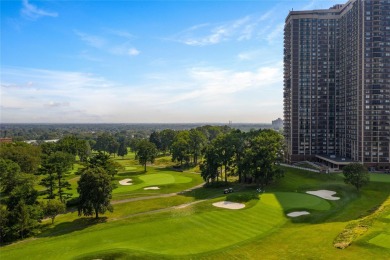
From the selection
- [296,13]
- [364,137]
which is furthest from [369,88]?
[296,13]

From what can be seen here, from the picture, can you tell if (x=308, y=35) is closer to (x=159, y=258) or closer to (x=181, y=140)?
(x=181, y=140)

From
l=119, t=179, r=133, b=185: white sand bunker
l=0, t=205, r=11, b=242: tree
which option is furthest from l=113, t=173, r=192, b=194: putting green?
l=0, t=205, r=11, b=242: tree

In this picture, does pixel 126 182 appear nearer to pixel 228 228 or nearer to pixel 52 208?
pixel 52 208

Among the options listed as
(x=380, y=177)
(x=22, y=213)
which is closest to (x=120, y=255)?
(x=22, y=213)

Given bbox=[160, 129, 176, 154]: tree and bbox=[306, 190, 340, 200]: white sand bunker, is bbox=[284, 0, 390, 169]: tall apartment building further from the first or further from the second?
bbox=[160, 129, 176, 154]: tree

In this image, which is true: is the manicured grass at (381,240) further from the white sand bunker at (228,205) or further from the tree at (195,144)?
the tree at (195,144)

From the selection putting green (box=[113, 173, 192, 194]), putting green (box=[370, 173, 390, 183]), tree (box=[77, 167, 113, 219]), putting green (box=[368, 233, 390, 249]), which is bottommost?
putting green (box=[113, 173, 192, 194])
